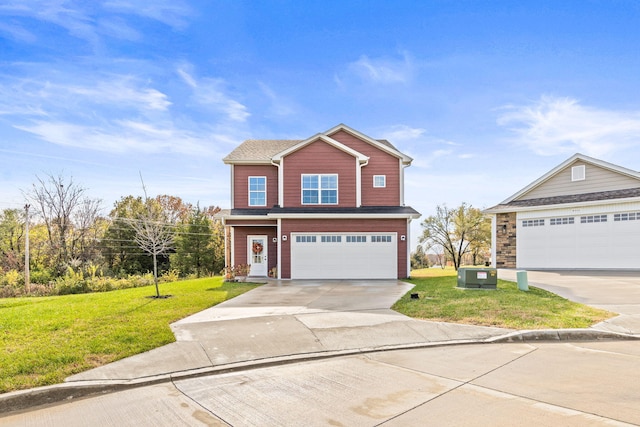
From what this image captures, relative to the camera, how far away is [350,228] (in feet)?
60.2

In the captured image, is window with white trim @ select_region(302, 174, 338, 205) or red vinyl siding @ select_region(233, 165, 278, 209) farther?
red vinyl siding @ select_region(233, 165, 278, 209)

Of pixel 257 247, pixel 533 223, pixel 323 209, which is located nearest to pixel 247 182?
pixel 257 247

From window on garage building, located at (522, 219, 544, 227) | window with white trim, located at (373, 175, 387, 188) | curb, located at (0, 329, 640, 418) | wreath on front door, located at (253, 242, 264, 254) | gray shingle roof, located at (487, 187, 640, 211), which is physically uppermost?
window with white trim, located at (373, 175, 387, 188)

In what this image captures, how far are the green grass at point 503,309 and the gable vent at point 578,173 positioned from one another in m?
11.7

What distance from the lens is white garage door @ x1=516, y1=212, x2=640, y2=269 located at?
700 inches

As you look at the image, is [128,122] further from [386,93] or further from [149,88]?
[386,93]

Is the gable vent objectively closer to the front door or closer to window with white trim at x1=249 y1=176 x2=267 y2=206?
window with white trim at x1=249 y1=176 x2=267 y2=206

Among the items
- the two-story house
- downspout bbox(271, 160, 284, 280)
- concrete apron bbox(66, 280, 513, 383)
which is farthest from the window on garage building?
downspout bbox(271, 160, 284, 280)

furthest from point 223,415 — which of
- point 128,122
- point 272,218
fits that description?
point 128,122

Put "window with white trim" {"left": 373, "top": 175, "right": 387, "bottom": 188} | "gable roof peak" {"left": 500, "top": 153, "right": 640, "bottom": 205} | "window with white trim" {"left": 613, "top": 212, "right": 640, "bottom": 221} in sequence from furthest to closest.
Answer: "window with white trim" {"left": 373, "top": 175, "right": 387, "bottom": 188}
"gable roof peak" {"left": 500, "top": 153, "right": 640, "bottom": 205}
"window with white trim" {"left": 613, "top": 212, "right": 640, "bottom": 221}

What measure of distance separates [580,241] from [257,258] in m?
16.4

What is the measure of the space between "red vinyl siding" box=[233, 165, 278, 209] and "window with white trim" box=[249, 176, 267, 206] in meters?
0.16

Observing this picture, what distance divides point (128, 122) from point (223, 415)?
16.4 m

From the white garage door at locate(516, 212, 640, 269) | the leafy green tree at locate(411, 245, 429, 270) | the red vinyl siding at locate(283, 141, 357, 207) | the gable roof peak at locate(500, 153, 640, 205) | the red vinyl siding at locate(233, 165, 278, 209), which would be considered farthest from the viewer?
the leafy green tree at locate(411, 245, 429, 270)
